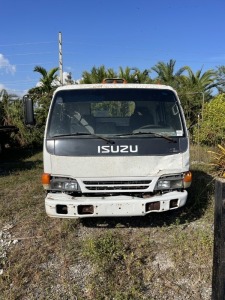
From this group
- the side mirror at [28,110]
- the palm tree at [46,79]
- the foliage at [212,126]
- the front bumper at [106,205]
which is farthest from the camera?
the palm tree at [46,79]

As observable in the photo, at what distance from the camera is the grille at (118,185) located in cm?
409

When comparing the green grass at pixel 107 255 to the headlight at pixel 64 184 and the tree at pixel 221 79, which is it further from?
the tree at pixel 221 79

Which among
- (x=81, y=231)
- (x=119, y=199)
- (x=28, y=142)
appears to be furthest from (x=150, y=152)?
(x=28, y=142)

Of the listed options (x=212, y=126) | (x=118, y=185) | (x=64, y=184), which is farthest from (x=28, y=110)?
(x=212, y=126)

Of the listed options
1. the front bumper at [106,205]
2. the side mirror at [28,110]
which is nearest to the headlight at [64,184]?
the front bumper at [106,205]

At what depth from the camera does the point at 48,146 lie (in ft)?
13.6

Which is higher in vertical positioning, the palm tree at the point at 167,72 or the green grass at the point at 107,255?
the palm tree at the point at 167,72

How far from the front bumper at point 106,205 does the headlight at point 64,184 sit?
0.37 ft

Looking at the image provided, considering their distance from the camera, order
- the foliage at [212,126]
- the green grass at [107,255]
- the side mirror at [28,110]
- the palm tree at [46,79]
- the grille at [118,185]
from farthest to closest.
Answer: the palm tree at [46,79], the foliage at [212,126], the side mirror at [28,110], the grille at [118,185], the green grass at [107,255]

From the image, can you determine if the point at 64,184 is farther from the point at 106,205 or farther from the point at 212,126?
the point at 212,126

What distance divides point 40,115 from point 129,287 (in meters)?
12.3

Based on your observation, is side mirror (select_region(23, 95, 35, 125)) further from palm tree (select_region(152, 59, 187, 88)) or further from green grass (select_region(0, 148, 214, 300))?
palm tree (select_region(152, 59, 187, 88))

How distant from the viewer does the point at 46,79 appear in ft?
57.7

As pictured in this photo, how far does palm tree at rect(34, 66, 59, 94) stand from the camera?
1747cm
